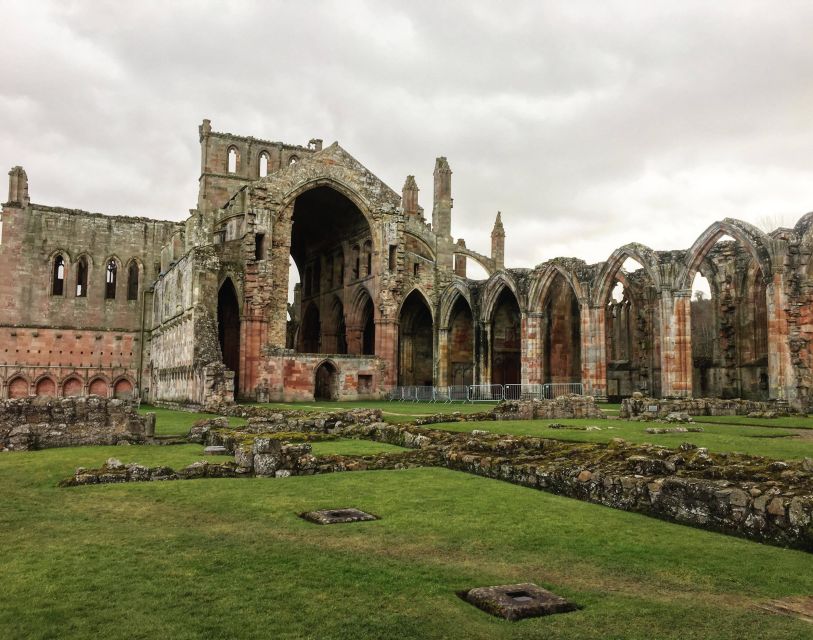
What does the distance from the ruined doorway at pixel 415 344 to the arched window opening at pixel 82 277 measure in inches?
781

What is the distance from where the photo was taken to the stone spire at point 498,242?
52303 millimetres

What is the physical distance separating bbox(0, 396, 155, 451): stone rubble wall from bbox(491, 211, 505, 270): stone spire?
37.9m

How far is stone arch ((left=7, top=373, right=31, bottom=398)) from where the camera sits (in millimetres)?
39750

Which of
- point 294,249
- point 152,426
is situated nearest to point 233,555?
point 152,426

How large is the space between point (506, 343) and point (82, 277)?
26.6 m

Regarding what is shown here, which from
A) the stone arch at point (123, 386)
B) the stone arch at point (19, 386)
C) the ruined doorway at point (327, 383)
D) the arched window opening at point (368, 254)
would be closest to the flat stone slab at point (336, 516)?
the ruined doorway at point (327, 383)

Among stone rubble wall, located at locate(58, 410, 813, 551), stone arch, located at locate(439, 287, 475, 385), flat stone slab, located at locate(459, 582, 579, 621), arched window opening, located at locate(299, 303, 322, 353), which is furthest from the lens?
arched window opening, located at locate(299, 303, 322, 353)

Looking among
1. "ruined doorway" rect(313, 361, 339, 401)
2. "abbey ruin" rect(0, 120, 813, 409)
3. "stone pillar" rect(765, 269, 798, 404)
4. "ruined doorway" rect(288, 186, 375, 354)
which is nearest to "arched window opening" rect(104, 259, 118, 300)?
"abbey ruin" rect(0, 120, 813, 409)

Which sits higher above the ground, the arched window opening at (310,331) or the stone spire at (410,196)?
the stone spire at (410,196)

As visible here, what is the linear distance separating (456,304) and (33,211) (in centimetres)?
2644

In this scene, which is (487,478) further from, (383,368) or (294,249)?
(294,249)

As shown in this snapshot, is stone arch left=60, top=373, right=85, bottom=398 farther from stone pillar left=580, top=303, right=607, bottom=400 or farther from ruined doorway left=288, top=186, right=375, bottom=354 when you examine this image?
A: stone pillar left=580, top=303, right=607, bottom=400

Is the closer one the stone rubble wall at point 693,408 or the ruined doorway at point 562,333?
Result: the stone rubble wall at point 693,408

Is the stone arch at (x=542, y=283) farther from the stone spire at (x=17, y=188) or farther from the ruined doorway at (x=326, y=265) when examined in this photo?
the stone spire at (x=17, y=188)
